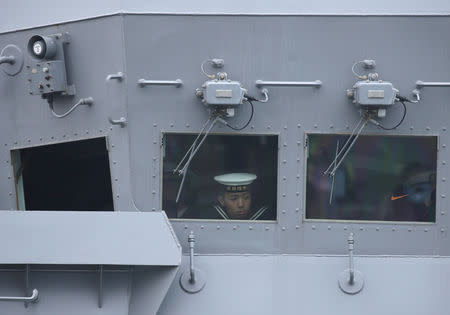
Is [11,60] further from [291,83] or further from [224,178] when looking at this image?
[291,83]

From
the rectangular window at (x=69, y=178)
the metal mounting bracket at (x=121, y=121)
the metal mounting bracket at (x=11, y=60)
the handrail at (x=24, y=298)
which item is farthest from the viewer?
the rectangular window at (x=69, y=178)

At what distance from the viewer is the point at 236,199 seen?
6.77 metres

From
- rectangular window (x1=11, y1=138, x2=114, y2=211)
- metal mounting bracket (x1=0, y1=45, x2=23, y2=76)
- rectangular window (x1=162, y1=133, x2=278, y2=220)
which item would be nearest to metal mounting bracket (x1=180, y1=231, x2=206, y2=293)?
rectangular window (x1=162, y1=133, x2=278, y2=220)

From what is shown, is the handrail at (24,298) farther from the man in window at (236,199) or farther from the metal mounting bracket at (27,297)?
the man in window at (236,199)

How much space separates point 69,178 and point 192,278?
306 cm

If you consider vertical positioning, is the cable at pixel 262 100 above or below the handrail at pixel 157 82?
below

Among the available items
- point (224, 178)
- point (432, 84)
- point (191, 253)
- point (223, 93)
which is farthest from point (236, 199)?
point (432, 84)

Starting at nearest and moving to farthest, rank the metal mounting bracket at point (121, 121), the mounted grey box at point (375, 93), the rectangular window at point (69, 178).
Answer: the mounted grey box at point (375, 93) < the metal mounting bracket at point (121, 121) < the rectangular window at point (69, 178)

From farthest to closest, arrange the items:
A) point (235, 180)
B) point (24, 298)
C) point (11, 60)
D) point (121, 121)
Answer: point (11, 60)
point (235, 180)
point (121, 121)
point (24, 298)

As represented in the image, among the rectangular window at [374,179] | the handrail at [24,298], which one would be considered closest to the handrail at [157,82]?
the rectangular window at [374,179]

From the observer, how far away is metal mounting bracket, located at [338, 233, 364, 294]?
650cm

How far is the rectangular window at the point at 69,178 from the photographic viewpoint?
8.50 metres

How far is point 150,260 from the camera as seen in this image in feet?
20.2

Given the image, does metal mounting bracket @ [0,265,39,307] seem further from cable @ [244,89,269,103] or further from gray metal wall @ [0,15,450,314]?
cable @ [244,89,269,103]
